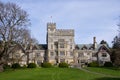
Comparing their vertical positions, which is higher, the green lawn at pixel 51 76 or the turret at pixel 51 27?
the turret at pixel 51 27

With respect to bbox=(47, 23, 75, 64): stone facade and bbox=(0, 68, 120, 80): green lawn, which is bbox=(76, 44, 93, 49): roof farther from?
bbox=(0, 68, 120, 80): green lawn

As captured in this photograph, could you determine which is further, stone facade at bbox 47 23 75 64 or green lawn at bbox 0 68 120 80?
stone facade at bbox 47 23 75 64

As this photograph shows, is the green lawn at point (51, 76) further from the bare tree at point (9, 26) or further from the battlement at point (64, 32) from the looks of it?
the battlement at point (64, 32)

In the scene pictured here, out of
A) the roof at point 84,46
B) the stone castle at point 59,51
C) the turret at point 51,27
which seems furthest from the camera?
the roof at point 84,46

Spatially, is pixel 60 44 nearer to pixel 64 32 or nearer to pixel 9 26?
pixel 64 32

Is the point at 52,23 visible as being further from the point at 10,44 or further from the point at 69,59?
the point at 10,44

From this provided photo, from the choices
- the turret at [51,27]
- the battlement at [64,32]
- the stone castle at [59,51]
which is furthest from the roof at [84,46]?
the turret at [51,27]

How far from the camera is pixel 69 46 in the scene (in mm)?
96812

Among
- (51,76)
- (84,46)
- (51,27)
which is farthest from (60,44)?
(51,76)

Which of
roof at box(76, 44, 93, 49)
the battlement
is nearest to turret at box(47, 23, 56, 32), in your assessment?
the battlement

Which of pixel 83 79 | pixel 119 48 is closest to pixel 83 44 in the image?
pixel 119 48

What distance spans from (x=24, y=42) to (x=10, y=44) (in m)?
4.88

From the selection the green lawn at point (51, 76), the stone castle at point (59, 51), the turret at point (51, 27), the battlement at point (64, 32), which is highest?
Result: the turret at point (51, 27)

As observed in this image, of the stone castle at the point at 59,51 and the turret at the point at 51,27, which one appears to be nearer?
the stone castle at the point at 59,51
